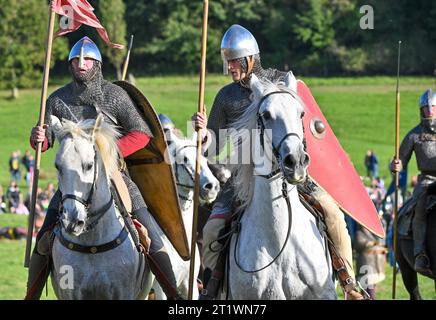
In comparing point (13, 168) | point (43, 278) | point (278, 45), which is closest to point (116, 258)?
point (43, 278)

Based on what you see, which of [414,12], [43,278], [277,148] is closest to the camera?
[277,148]

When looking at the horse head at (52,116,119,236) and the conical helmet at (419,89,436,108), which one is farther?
the conical helmet at (419,89,436,108)

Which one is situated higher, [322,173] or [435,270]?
[322,173]

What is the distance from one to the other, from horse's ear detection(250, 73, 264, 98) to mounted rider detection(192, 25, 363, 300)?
350 mm

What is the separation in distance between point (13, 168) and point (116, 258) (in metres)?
35.0

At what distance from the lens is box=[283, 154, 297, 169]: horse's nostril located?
9.47m

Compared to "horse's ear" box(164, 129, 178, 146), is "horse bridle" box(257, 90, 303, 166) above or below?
above

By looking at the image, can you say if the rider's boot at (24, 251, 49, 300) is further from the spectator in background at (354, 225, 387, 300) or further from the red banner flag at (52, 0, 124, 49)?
the spectator in background at (354, 225, 387, 300)

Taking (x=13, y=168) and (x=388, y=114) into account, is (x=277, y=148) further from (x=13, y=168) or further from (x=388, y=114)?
(x=388, y=114)

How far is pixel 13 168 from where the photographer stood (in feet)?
149

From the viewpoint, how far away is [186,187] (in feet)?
48.8

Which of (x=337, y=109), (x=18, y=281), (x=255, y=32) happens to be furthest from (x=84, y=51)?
(x=255, y=32)

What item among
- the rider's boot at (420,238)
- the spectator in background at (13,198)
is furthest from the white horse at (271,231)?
the spectator in background at (13,198)

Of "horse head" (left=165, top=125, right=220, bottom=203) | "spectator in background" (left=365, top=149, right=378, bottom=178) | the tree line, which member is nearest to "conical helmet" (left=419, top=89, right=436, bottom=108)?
"horse head" (left=165, top=125, right=220, bottom=203)
